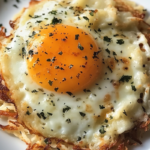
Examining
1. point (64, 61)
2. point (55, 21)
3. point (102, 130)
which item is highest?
point (55, 21)

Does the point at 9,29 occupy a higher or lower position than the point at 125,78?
higher

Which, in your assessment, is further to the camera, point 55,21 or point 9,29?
point 9,29

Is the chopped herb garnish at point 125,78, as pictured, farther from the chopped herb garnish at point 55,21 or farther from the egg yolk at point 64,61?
the chopped herb garnish at point 55,21

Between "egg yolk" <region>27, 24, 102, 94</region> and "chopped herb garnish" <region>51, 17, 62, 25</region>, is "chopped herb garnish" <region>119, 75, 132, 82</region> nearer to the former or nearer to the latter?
"egg yolk" <region>27, 24, 102, 94</region>

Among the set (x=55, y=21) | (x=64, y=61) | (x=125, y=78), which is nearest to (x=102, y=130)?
(x=125, y=78)

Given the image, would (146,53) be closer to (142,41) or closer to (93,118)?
(142,41)

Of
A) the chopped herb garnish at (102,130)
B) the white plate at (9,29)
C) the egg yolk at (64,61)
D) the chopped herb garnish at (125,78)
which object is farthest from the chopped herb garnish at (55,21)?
the chopped herb garnish at (102,130)

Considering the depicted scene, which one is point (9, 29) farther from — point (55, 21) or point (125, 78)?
point (125, 78)
